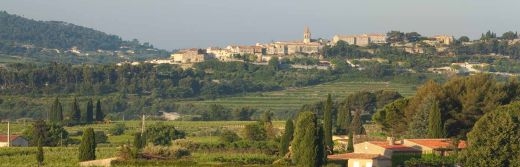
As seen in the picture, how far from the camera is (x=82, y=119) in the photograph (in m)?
66.1

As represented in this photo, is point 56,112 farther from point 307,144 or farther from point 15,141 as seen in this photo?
point 307,144

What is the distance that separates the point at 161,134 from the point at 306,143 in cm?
1906

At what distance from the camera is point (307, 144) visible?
115ft

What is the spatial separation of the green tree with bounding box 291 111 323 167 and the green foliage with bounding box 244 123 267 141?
1617cm

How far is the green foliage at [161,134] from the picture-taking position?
52438 millimetres

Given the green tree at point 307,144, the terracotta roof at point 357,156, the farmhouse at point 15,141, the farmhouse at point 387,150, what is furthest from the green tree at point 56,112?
the green tree at point 307,144

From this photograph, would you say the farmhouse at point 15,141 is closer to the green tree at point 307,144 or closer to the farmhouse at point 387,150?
the farmhouse at point 387,150

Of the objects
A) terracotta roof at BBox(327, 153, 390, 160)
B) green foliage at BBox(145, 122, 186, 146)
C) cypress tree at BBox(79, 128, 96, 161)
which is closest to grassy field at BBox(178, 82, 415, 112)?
green foliage at BBox(145, 122, 186, 146)

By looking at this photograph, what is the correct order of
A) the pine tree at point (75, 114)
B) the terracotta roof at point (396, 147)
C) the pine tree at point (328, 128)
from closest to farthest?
1. the terracotta roof at point (396, 147)
2. the pine tree at point (328, 128)
3. the pine tree at point (75, 114)

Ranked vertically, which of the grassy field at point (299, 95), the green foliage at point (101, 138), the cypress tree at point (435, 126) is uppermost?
the cypress tree at point (435, 126)

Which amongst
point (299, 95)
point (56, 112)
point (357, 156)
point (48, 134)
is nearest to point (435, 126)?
point (357, 156)

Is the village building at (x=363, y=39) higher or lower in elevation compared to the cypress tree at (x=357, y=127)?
higher

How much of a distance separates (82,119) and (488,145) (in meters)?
35.5

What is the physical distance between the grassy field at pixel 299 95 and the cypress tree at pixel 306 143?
139 ft
